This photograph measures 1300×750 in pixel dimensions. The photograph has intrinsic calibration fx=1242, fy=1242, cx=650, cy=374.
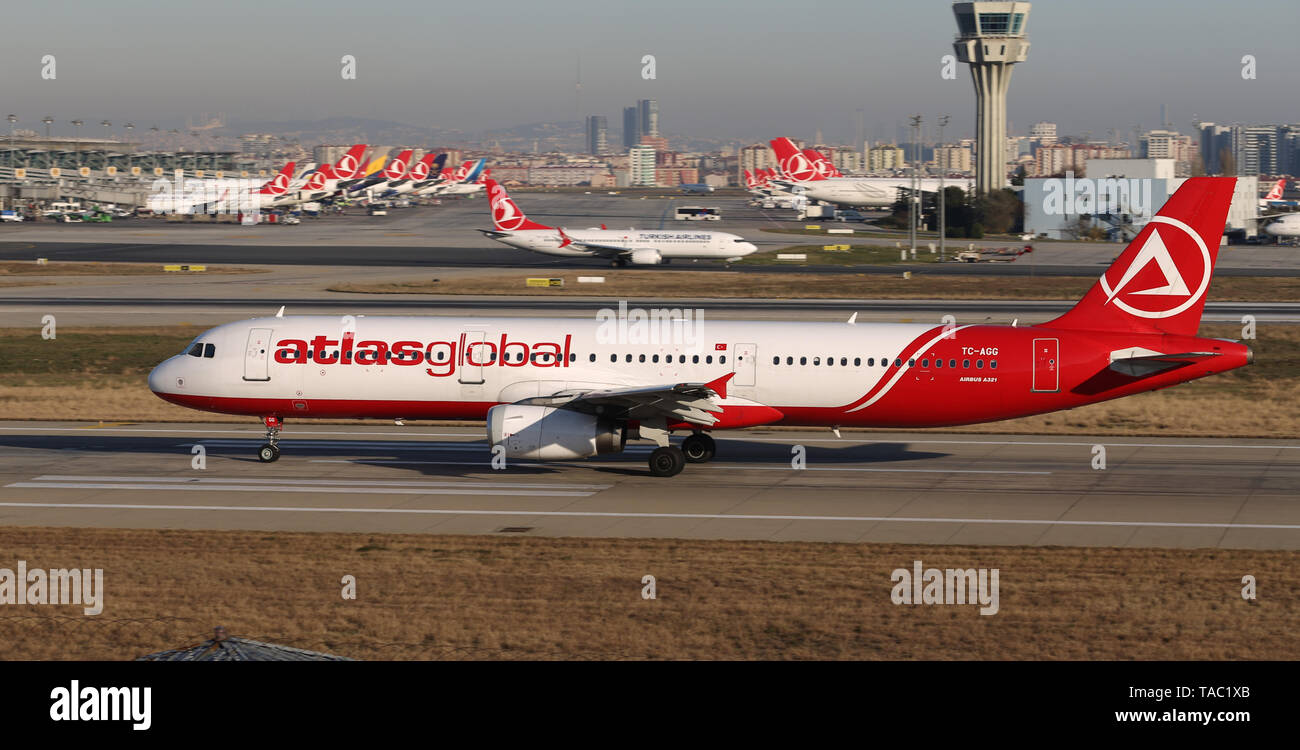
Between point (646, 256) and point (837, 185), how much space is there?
94233 millimetres

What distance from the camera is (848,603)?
854 inches

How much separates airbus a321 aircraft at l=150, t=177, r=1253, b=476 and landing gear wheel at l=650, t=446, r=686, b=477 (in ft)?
0.13

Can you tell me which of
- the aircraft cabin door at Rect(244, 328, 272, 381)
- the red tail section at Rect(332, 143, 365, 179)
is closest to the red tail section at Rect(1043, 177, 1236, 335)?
the aircraft cabin door at Rect(244, 328, 272, 381)

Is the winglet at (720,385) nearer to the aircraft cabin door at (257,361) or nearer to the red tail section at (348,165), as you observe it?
the aircraft cabin door at (257,361)

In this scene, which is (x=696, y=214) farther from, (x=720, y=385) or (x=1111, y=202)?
(x=720, y=385)

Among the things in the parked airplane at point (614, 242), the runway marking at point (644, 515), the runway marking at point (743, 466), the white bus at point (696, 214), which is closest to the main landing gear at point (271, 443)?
the runway marking at point (743, 466)

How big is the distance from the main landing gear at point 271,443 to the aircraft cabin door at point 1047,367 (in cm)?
2152

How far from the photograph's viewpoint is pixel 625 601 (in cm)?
2170

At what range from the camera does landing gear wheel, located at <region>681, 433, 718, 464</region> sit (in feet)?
120

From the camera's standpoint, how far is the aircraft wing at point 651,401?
32375 mm

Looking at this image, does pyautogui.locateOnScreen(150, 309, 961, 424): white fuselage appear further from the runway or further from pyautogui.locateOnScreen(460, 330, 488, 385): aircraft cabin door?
the runway

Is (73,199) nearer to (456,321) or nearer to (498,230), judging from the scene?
(498,230)

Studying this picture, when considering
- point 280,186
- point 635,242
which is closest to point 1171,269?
point 635,242
